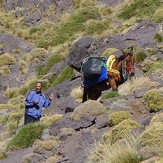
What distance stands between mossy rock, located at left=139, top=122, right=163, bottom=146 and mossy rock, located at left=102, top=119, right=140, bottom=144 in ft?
1.77

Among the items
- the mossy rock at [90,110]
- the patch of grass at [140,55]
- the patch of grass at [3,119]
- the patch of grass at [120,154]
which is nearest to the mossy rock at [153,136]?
the patch of grass at [120,154]

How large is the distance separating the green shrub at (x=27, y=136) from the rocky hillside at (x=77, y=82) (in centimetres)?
2

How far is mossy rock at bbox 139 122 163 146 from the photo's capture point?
6559 millimetres

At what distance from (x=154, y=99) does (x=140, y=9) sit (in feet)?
73.3

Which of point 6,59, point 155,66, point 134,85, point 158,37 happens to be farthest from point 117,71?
point 6,59

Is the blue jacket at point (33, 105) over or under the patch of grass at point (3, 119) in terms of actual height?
over

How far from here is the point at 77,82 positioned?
1961 centimetres

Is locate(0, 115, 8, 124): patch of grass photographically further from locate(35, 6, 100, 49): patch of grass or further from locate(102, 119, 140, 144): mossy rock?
locate(35, 6, 100, 49): patch of grass

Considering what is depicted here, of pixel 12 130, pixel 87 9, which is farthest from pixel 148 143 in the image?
pixel 87 9

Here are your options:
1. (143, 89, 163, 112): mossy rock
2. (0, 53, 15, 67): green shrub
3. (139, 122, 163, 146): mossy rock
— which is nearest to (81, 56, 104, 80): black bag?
(143, 89, 163, 112): mossy rock

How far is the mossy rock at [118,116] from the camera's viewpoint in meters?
9.38

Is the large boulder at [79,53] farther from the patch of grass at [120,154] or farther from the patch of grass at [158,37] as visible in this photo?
the patch of grass at [120,154]

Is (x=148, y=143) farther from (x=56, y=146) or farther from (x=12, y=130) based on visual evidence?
(x=12, y=130)

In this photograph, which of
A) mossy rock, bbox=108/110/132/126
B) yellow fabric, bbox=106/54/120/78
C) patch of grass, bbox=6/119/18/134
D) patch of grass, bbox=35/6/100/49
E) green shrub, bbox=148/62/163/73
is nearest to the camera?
mossy rock, bbox=108/110/132/126
